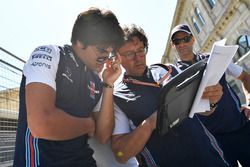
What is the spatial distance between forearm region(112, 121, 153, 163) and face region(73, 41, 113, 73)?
25.5 inches

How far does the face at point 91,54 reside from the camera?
233cm

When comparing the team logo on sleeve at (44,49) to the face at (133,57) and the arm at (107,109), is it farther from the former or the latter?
the face at (133,57)

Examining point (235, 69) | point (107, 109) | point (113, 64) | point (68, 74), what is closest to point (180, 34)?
point (235, 69)

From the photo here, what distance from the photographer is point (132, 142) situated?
2281 mm

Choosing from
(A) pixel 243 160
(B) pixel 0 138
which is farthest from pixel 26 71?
(A) pixel 243 160

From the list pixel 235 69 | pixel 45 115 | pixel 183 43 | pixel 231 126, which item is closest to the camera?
pixel 45 115

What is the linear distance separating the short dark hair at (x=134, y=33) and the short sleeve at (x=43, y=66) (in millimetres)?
908

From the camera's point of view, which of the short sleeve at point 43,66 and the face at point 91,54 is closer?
the short sleeve at point 43,66

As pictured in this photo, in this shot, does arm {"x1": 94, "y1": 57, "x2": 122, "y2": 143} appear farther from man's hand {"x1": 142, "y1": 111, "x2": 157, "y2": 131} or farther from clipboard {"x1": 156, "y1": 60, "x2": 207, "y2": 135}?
clipboard {"x1": 156, "y1": 60, "x2": 207, "y2": 135}

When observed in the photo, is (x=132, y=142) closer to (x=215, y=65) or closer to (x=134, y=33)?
(x=215, y=65)

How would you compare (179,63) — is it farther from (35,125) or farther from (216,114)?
(35,125)

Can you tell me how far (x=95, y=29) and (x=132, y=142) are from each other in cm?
98

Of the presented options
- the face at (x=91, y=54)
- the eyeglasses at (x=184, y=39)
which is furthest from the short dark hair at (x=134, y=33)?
the eyeglasses at (x=184, y=39)

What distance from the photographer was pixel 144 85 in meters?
2.60
